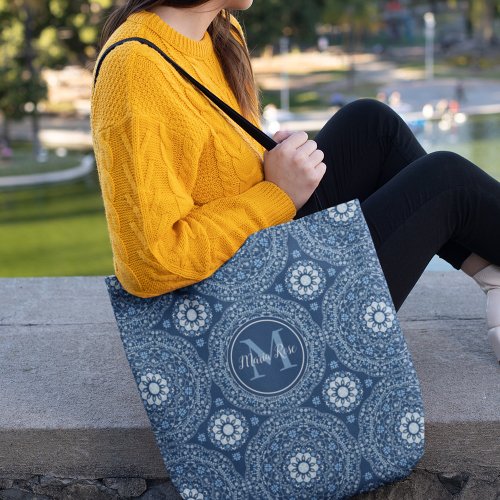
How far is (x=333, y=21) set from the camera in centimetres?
3816

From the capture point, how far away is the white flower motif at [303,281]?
1.40m

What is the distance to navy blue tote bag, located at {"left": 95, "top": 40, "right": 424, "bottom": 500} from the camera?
4.57 ft

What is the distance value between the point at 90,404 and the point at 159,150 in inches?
22.3

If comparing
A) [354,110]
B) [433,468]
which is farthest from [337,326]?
[354,110]

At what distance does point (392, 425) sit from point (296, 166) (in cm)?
43

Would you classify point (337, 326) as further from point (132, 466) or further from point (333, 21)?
point (333, 21)

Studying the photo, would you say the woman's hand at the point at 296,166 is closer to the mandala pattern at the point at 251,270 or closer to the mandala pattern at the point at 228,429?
the mandala pattern at the point at 251,270

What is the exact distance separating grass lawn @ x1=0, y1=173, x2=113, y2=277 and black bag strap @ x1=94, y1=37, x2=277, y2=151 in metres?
11.2

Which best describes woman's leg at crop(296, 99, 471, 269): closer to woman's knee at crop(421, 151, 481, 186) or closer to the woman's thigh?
the woman's thigh

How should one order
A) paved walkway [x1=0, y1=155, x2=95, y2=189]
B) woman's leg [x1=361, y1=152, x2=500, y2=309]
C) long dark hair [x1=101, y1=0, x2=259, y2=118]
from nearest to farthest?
woman's leg [x1=361, y1=152, x2=500, y2=309] < long dark hair [x1=101, y1=0, x2=259, y2=118] < paved walkway [x1=0, y1=155, x2=95, y2=189]

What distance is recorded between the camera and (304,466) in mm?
1415

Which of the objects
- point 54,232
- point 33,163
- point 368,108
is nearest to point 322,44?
point 33,163

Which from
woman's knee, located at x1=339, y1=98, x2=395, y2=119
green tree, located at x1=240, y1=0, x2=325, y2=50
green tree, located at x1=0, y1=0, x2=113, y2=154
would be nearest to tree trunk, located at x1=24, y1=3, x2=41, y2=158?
green tree, located at x1=0, y1=0, x2=113, y2=154

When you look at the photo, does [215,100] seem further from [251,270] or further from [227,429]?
[227,429]
